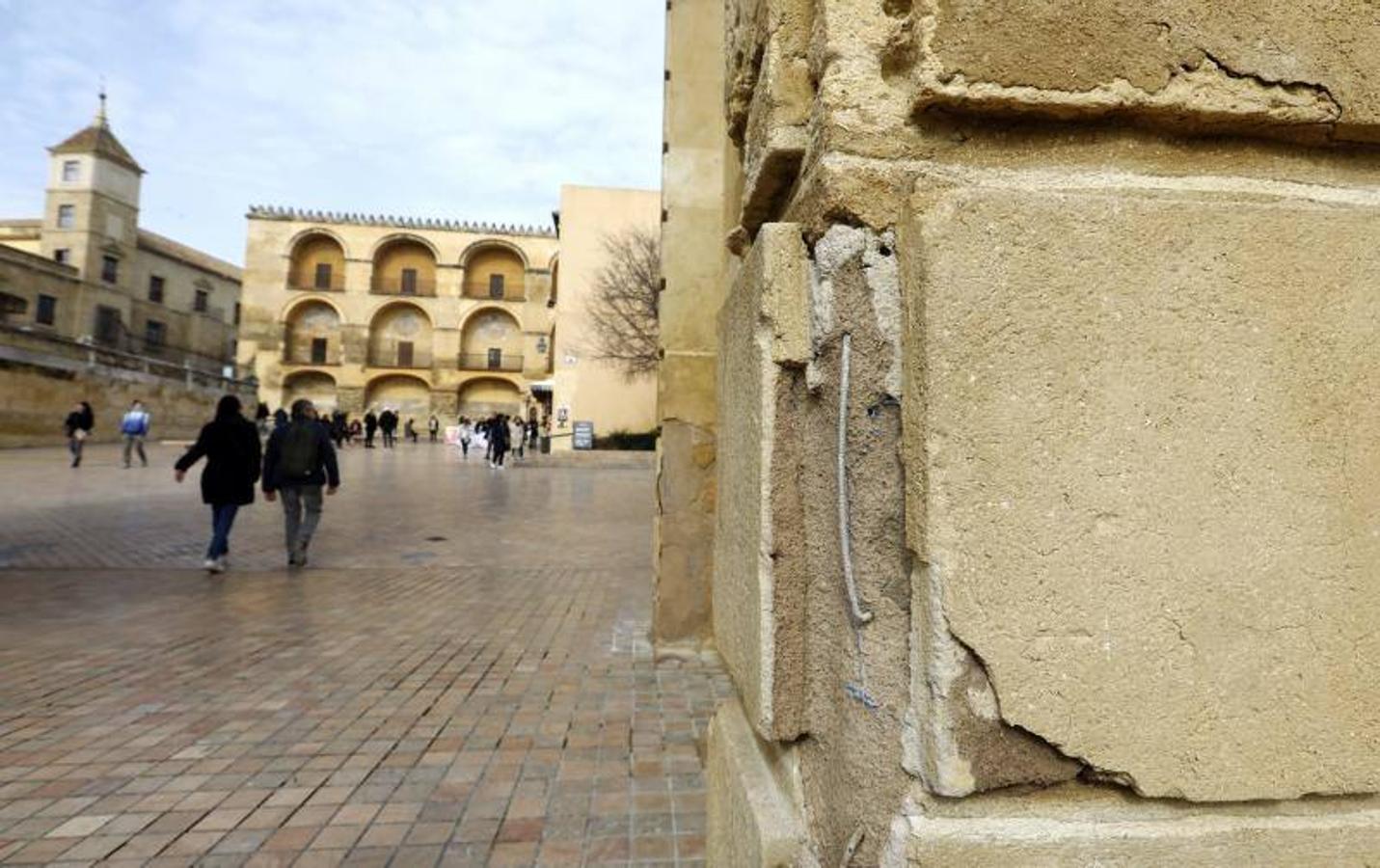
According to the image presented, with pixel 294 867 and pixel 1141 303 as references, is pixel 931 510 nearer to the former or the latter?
pixel 1141 303

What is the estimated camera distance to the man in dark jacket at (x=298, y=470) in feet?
23.9

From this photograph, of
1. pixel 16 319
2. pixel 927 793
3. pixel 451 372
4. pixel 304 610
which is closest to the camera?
pixel 927 793

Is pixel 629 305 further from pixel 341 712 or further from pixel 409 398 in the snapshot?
pixel 409 398

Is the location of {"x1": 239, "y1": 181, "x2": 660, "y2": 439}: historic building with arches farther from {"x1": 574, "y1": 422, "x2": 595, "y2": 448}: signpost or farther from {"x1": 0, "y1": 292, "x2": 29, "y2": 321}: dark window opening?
{"x1": 574, "y1": 422, "x2": 595, "y2": 448}: signpost

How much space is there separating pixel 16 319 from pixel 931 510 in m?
50.5

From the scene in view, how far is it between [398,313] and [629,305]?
28361mm

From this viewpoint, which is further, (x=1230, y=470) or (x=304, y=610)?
(x=304, y=610)

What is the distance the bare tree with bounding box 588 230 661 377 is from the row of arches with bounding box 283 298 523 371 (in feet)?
69.9

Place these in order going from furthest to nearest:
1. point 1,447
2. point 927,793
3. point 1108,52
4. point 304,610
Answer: point 1,447 < point 304,610 < point 1108,52 < point 927,793

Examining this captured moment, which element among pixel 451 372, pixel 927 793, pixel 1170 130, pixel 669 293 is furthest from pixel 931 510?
pixel 451 372

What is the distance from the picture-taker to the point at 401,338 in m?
48.3

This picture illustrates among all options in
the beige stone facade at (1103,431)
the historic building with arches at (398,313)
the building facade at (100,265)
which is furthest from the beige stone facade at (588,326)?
the beige stone facade at (1103,431)

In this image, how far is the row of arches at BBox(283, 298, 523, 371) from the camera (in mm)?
46969

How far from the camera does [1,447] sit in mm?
23562
